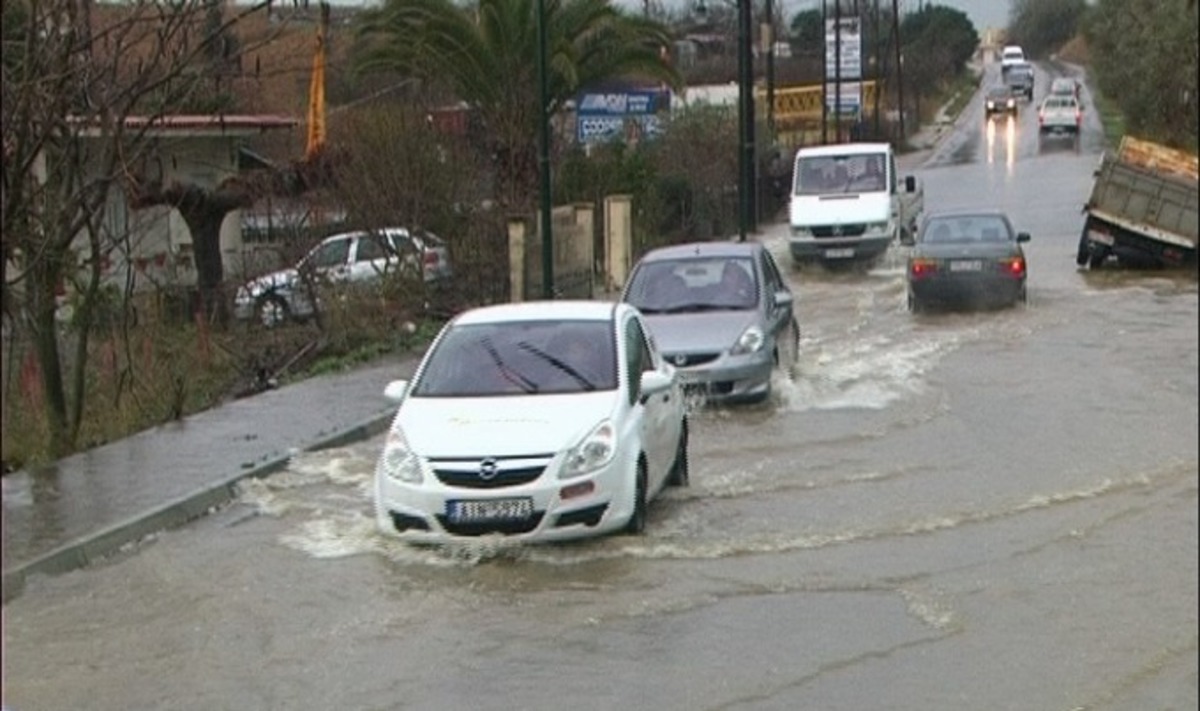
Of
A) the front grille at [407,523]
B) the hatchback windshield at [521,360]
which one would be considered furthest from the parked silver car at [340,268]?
the front grille at [407,523]

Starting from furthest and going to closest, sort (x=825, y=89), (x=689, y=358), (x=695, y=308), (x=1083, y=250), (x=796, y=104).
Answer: (x=796, y=104), (x=825, y=89), (x=695, y=308), (x=689, y=358), (x=1083, y=250)

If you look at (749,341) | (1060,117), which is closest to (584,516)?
(749,341)

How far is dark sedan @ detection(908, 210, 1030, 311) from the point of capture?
1675cm

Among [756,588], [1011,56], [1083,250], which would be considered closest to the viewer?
[1011,56]

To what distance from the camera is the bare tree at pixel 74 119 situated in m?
6.90

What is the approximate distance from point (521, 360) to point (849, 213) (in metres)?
20.3

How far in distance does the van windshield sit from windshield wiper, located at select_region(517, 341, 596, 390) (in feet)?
64.1

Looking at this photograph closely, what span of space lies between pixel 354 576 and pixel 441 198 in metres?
14.0

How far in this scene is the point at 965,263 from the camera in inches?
838

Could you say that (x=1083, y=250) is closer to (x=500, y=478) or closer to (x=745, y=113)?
(x=500, y=478)

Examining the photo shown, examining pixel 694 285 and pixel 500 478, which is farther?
pixel 694 285

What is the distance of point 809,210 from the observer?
102 ft

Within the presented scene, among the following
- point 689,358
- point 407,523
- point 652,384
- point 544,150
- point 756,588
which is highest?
point 544,150

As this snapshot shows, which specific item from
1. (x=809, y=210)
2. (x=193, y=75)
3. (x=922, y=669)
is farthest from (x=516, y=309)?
(x=809, y=210)
